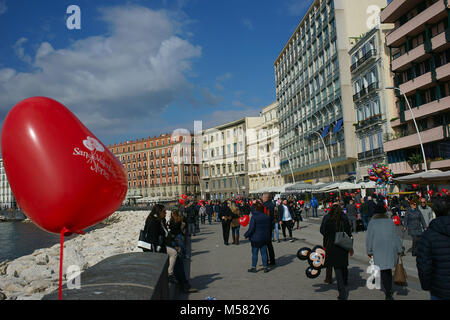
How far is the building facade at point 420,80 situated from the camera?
3325 cm

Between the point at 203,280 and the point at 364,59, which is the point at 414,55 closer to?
the point at 364,59

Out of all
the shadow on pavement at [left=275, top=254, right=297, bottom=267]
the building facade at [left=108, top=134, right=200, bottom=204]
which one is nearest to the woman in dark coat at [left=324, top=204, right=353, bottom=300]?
the shadow on pavement at [left=275, top=254, right=297, bottom=267]

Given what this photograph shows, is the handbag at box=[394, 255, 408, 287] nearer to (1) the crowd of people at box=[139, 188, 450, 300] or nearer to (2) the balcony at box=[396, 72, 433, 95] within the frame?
(1) the crowd of people at box=[139, 188, 450, 300]

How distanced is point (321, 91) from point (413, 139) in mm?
21693

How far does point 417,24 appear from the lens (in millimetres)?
35438

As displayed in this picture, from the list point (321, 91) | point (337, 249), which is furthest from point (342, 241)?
point (321, 91)

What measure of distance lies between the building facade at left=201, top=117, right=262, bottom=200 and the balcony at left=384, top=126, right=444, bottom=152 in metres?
50.6

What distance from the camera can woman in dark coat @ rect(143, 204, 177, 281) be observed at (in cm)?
740

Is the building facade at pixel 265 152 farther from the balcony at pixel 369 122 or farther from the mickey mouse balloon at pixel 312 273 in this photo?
the mickey mouse balloon at pixel 312 273

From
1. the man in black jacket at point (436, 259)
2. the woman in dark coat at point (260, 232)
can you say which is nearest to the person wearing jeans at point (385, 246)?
the man in black jacket at point (436, 259)

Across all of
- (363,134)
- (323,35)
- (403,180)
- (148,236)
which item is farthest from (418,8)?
(148,236)

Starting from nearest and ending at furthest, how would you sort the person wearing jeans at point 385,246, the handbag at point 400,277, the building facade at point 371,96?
the handbag at point 400,277 → the person wearing jeans at point 385,246 → the building facade at point 371,96

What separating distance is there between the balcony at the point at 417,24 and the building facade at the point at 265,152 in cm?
4218
